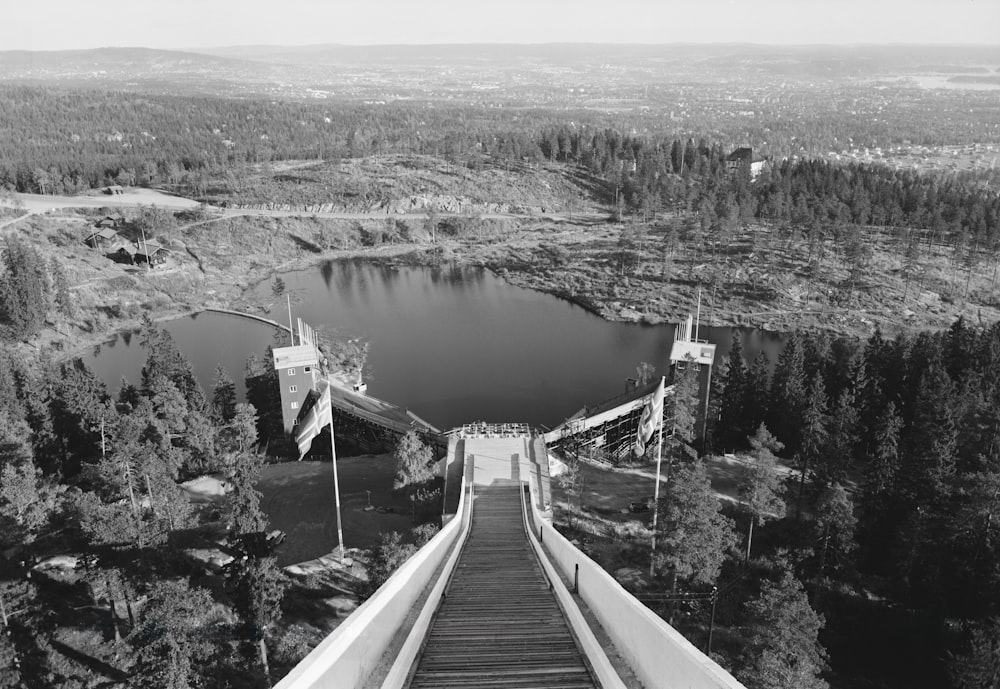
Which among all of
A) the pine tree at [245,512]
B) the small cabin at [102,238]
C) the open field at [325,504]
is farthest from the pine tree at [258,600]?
the small cabin at [102,238]

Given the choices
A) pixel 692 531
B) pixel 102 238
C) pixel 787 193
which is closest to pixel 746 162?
pixel 787 193

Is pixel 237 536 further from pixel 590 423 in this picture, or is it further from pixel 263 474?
pixel 590 423

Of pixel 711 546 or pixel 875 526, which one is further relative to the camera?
pixel 875 526

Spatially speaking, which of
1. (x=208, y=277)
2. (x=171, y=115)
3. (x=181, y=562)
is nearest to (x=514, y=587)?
(x=181, y=562)

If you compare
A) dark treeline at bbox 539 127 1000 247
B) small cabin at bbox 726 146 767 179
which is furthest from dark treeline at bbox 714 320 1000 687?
small cabin at bbox 726 146 767 179

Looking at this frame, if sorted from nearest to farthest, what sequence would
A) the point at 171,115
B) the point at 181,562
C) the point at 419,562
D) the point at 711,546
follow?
the point at 419,562 → the point at 711,546 → the point at 181,562 → the point at 171,115

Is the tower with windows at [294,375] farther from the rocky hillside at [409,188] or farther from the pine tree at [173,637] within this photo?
the rocky hillside at [409,188]

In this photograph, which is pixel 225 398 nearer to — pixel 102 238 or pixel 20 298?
pixel 20 298

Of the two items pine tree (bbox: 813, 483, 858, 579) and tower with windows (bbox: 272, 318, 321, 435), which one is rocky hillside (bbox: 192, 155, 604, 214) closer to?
tower with windows (bbox: 272, 318, 321, 435)
